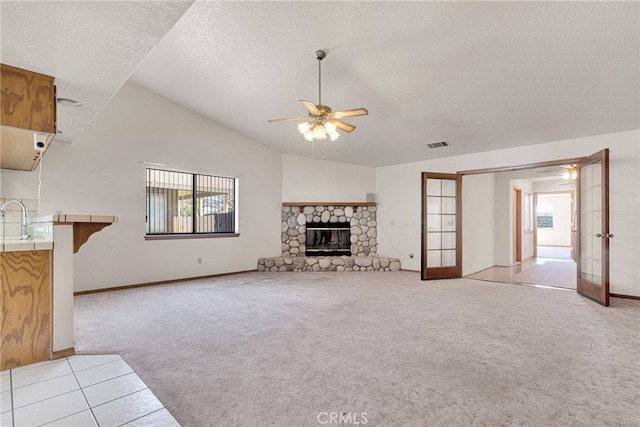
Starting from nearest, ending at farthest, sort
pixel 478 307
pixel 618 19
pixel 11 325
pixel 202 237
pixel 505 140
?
pixel 11 325, pixel 618 19, pixel 478 307, pixel 505 140, pixel 202 237

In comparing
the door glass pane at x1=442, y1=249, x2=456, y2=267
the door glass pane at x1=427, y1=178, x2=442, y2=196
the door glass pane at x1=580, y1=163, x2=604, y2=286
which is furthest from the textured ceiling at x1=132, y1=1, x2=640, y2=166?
the door glass pane at x1=442, y1=249, x2=456, y2=267

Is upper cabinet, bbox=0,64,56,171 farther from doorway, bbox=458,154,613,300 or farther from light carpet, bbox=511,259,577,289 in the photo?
light carpet, bbox=511,259,577,289

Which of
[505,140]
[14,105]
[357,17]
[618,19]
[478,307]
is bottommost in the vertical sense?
[478,307]

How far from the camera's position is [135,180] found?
5.05 meters

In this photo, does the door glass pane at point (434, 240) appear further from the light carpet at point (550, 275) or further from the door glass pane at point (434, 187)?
the light carpet at point (550, 275)

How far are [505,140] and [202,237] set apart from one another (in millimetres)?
5805

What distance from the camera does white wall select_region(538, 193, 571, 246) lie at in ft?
43.4

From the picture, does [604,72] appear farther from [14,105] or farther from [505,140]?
[14,105]

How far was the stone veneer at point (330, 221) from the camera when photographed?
7086mm

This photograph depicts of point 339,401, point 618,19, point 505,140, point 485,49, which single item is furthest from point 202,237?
point 618,19

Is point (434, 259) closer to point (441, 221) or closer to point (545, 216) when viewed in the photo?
point (441, 221)

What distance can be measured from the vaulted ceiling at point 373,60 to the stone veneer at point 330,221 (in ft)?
7.62

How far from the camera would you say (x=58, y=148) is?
436 cm

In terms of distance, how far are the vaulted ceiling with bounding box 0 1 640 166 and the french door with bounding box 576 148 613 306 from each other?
66 centimetres
